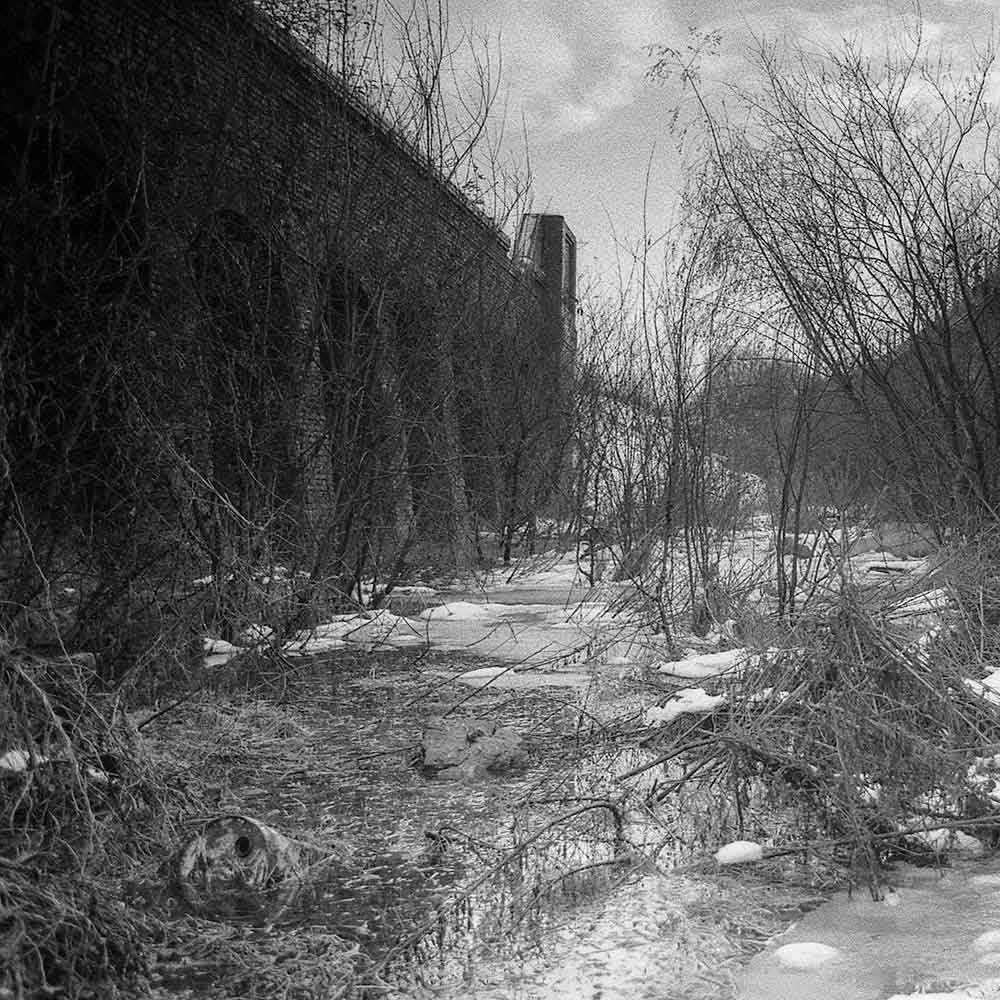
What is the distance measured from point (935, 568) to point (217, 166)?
4840 mm

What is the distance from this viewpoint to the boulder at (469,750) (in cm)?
447

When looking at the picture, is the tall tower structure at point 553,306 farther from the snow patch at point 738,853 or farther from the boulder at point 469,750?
the snow patch at point 738,853

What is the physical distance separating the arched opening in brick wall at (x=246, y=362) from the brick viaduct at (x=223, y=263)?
0.09ft

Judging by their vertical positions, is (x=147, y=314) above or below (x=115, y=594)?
above

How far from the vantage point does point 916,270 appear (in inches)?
390

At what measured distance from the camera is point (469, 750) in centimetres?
458

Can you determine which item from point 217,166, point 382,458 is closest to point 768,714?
point 217,166

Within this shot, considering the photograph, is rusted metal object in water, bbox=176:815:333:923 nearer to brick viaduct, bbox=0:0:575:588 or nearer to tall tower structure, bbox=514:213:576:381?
brick viaduct, bbox=0:0:575:588

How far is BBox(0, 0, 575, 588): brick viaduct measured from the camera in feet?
18.4

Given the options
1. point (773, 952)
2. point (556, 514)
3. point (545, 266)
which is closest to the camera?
point (773, 952)

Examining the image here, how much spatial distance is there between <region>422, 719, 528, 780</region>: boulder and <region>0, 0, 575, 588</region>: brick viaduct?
1.35m

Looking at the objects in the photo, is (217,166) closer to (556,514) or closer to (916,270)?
(916,270)

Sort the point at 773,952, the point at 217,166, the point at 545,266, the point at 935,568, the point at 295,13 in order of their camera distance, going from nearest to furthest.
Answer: the point at 773,952, the point at 935,568, the point at 217,166, the point at 295,13, the point at 545,266

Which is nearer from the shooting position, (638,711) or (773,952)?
(773,952)
